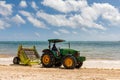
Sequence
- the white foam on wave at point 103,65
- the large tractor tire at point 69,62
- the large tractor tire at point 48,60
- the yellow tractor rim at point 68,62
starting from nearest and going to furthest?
the large tractor tire at point 69,62 < the yellow tractor rim at point 68,62 < the large tractor tire at point 48,60 < the white foam on wave at point 103,65

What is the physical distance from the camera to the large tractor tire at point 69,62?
1939cm

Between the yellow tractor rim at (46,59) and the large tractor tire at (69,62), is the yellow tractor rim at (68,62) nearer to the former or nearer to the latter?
the large tractor tire at (69,62)

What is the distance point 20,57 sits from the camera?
22453 millimetres

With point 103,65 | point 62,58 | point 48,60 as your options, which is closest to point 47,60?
point 48,60

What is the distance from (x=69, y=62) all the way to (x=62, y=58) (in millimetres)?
670

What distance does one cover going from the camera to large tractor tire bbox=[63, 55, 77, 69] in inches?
763

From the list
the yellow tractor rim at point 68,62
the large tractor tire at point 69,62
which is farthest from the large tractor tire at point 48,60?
the yellow tractor rim at point 68,62

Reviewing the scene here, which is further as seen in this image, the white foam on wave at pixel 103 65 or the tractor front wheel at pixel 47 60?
the white foam on wave at pixel 103 65

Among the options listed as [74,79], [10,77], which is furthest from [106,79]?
[10,77]

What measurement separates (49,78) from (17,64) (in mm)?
Answer: 8624

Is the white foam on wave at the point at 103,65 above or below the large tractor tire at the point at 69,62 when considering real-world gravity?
below

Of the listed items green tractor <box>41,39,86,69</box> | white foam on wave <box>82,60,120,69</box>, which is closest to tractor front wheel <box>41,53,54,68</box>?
green tractor <box>41,39,86,69</box>

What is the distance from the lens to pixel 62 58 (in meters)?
20.1

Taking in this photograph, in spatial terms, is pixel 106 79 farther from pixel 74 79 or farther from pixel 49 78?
pixel 49 78
